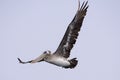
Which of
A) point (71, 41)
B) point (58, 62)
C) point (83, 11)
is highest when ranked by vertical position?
point (83, 11)

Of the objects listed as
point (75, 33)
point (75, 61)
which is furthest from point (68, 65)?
point (75, 33)

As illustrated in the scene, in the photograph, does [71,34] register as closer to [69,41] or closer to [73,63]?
[69,41]

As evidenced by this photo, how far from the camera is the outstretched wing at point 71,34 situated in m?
15.1

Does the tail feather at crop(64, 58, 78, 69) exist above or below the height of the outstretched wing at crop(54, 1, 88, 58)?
below

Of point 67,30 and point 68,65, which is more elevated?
point 67,30

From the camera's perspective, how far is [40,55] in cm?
1528

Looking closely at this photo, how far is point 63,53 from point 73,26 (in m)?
1.28

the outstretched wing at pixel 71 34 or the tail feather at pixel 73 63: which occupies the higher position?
the outstretched wing at pixel 71 34

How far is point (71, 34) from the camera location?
15125 mm

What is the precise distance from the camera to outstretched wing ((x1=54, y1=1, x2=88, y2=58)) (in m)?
15.1

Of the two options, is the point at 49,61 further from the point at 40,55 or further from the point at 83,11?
the point at 83,11

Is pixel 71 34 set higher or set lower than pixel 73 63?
higher

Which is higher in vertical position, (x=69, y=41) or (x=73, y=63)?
(x=69, y=41)

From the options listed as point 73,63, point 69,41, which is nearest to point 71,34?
point 69,41
